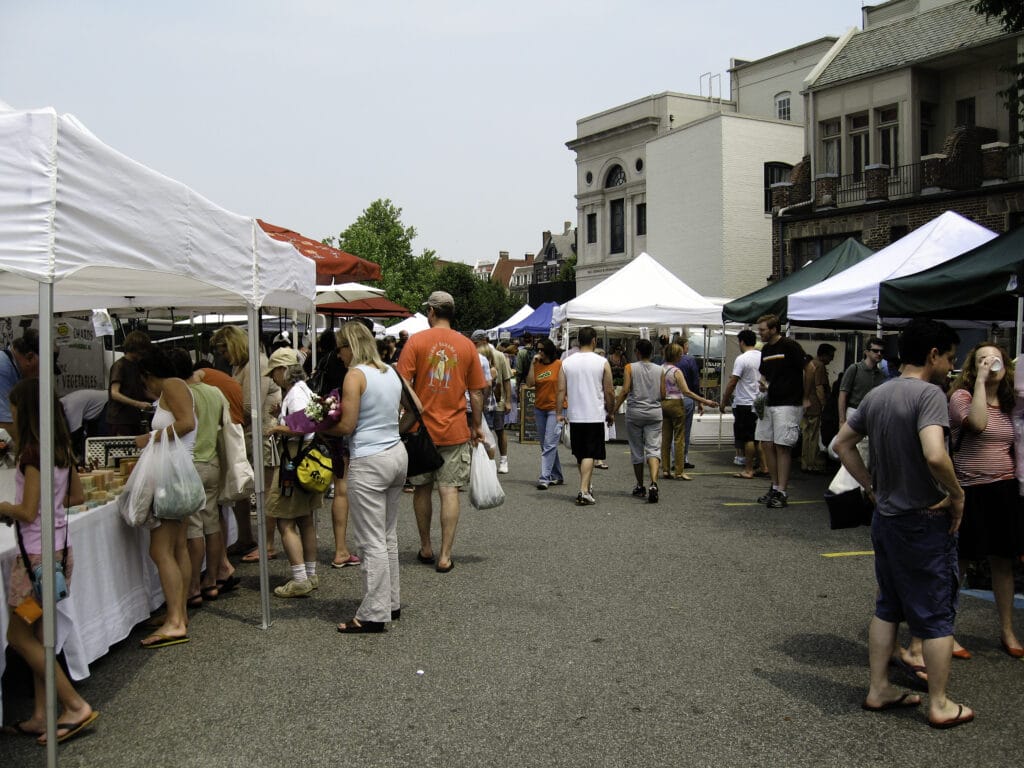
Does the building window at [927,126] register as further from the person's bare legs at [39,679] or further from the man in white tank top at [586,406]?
the person's bare legs at [39,679]

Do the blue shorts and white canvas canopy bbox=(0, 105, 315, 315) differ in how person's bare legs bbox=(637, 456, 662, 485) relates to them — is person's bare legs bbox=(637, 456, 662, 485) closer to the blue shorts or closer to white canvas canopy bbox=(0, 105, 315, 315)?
white canvas canopy bbox=(0, 105, 315, 315)

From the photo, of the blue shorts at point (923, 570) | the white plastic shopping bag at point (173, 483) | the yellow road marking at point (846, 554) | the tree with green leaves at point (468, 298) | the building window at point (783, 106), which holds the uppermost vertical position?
the building window at point (783, 106)

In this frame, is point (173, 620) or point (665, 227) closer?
A: point (173, 620)

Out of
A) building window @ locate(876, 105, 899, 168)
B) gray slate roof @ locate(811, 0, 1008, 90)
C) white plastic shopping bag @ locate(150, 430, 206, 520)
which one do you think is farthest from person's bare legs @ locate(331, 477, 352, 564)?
building window @ locate(876, 105, 899, 168)

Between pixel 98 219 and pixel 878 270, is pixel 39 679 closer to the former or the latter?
pixel 98 219

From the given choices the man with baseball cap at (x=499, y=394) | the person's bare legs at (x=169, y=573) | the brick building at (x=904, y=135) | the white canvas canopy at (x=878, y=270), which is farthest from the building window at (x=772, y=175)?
the person's bare legs at (x=169, y=573)

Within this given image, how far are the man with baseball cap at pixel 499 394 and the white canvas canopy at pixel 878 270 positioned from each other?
13.8 ft

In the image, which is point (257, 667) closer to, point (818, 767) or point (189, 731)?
point (189, 731)

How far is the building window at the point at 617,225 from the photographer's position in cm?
4753

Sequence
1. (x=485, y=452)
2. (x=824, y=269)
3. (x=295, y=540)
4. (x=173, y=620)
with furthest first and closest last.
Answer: (x=824, y=269)
(x=485, y=452)
(x=295, y=540)
(x=173, y=620)

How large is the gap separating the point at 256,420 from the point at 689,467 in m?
9.23

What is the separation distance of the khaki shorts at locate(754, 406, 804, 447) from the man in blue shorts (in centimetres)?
554

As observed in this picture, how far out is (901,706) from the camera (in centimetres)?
436

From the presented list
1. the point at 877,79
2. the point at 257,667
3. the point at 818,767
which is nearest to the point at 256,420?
the point at 257,667
